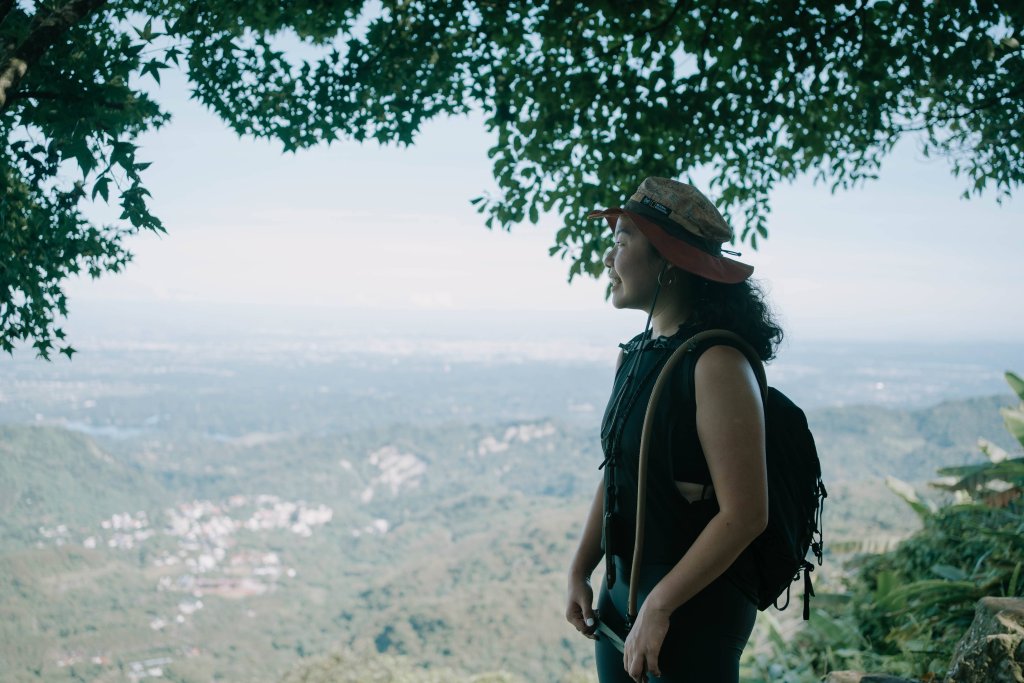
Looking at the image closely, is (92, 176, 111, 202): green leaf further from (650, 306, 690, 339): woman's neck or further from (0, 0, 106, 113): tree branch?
(650, 306, 690, 339): woman's neck

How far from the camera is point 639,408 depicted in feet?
5.00

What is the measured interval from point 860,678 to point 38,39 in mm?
3376

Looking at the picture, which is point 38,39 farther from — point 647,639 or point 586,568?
point 647,639

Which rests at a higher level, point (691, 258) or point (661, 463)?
point (691, 258)

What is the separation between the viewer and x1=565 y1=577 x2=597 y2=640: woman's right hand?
1743 millimetres

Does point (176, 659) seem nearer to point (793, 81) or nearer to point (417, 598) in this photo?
point (417, 598)

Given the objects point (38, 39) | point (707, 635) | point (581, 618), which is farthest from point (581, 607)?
point (38, 39)

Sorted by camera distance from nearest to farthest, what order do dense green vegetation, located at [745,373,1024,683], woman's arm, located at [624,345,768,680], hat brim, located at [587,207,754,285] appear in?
woman's arm, located at [624,345,768,680] → hat brim, located at [587,207,754,285] → dense green vegetation, located at [745,373,1024,683]

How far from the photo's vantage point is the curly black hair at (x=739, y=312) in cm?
151

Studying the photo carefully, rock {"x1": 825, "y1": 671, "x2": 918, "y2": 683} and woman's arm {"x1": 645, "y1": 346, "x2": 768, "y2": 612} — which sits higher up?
woman's arm {"x1": 645, "y1": 346, "x2": 768, "y2": 612}

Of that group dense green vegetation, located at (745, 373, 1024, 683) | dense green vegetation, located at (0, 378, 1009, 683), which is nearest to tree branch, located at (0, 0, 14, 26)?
dense green vegetation, located at (745, 373, 1024, 683)

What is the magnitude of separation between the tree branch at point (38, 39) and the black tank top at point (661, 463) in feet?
6.39

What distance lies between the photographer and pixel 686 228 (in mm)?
1582

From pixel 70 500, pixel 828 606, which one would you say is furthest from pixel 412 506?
pixel 828 606
